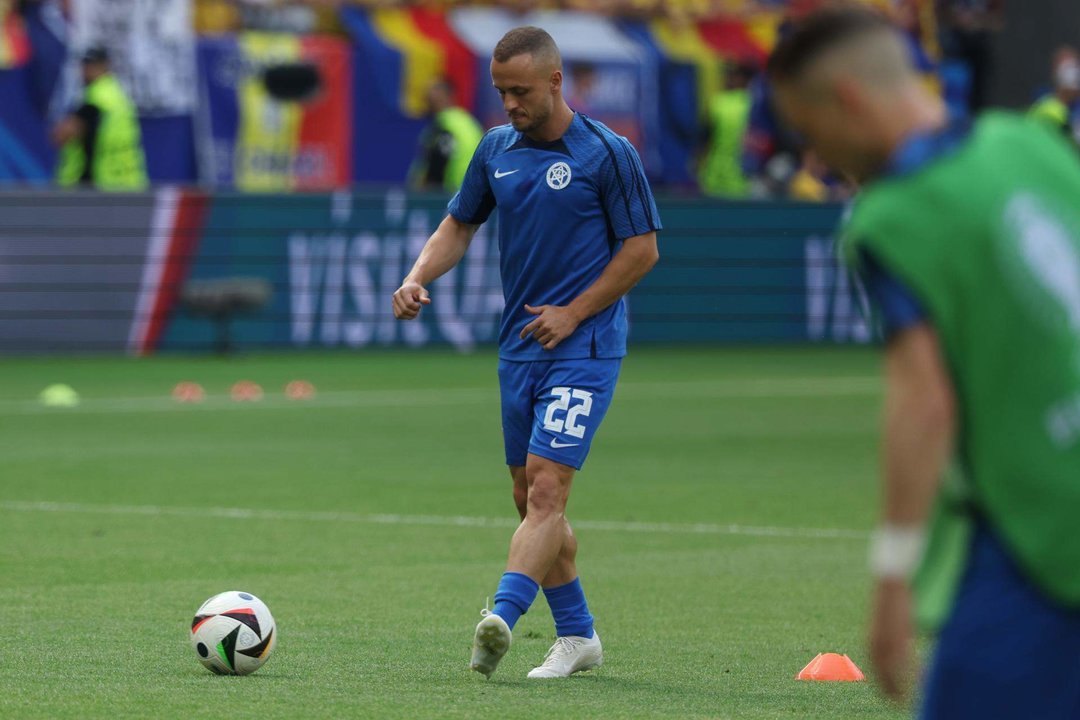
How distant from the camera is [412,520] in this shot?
11.4m

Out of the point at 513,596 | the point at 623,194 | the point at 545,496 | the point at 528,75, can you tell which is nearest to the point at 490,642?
the point at 513,596

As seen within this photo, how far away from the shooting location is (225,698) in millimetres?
6465

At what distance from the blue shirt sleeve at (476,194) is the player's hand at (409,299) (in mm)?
395

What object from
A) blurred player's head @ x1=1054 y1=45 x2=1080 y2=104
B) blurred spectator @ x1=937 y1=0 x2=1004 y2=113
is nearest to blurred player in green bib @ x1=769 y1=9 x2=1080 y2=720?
blurred player's head @ x1=1054 y1=45 x2=1080 y2=104

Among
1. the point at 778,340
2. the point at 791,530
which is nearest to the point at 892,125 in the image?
the point at 791,530

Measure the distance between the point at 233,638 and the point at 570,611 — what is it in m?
1.16

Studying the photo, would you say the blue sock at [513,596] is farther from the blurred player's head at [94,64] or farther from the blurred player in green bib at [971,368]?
the blurred player's head at [94,64]

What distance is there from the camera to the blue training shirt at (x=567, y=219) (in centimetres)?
728

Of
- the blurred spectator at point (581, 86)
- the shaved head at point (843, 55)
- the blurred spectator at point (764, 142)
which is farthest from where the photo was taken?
the blurred spectator at point (764, 142)

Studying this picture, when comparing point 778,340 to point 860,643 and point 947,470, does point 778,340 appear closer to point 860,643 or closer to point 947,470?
point 860,643

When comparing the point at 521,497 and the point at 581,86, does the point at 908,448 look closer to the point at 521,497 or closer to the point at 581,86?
the point at 521,497

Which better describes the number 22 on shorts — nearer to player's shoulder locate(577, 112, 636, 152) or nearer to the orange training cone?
player's shoulder locate(577, 112, 636, 152)

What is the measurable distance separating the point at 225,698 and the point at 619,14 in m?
25.6

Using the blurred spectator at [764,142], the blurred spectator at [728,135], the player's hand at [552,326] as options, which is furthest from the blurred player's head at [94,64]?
the player's hand at [552,326]
